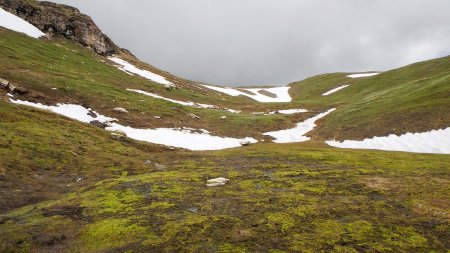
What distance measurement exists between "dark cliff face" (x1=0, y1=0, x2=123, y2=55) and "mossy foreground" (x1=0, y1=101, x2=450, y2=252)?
279ft

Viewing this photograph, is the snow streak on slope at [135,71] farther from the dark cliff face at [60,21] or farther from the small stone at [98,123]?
the small stone at [98,123]

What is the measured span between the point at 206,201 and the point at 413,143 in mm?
33020

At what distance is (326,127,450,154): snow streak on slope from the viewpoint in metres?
38.9

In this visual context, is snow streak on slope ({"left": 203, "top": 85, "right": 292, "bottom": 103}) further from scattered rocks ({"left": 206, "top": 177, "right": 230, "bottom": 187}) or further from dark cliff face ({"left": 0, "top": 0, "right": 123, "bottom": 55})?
scattered rocks ({"left": 206, "top": 177, "right": 230, "bottom": 187})

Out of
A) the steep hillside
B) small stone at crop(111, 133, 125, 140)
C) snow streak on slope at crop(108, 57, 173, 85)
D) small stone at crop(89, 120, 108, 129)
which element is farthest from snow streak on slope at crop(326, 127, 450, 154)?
snow streak on slope at crop(108, 57, 173, 85)

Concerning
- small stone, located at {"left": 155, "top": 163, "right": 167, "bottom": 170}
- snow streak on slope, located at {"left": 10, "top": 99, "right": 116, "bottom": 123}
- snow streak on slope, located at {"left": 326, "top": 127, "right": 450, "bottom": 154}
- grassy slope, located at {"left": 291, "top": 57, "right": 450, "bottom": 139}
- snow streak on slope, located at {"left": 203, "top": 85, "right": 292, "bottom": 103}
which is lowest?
small stone, located at {"left": 155, "top": 163, "right": 167, "bottom": 170}

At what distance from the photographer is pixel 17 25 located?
9331 centimetres

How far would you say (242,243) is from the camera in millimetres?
14109

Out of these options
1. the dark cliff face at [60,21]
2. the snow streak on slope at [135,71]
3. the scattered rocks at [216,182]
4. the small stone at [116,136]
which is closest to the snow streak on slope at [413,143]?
the scattered rocks at [216,182]

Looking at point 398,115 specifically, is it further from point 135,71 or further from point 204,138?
point 135,71

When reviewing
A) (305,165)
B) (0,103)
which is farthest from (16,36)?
(305,165)

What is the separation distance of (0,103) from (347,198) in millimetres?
35467

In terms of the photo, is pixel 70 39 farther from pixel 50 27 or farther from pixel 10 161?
pixel 10 161

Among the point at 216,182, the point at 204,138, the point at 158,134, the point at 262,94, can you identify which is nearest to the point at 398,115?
the point at 204,138
